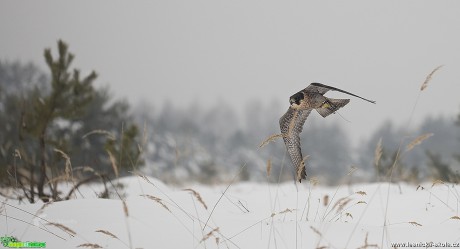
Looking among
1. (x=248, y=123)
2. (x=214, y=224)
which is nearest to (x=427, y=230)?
(x=214, y=224)

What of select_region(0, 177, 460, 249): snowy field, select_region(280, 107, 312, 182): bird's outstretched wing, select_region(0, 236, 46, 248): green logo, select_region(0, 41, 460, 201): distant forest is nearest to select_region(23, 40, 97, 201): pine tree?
select_region(0, 41, 460, 201): distant forest

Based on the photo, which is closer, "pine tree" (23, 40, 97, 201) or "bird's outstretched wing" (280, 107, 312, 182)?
"bird's outstretched wing" (280, 107, 312, 182)

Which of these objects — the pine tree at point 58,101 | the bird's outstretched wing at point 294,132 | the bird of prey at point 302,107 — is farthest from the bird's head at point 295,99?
the pine tree at point 58,101

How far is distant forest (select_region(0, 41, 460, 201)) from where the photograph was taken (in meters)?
4.46

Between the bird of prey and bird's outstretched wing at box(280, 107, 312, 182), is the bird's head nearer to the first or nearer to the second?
the bird of prey

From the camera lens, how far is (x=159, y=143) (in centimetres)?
3897

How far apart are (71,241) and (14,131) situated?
12.4 m

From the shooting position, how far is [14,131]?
42.3ft

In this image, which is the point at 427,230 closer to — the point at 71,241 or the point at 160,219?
the point at 160,219

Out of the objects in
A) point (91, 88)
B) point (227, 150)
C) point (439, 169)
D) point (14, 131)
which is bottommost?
point (227, 150)

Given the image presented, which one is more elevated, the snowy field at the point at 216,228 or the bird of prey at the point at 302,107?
the bird of prey at the point at 302,107

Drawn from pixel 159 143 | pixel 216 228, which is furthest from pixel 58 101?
pixel 159 143

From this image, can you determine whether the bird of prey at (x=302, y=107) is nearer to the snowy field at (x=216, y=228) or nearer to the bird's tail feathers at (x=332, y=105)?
the bird's tail feathers at (x=332, y=105)

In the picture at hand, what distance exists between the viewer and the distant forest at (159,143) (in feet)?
14.6
